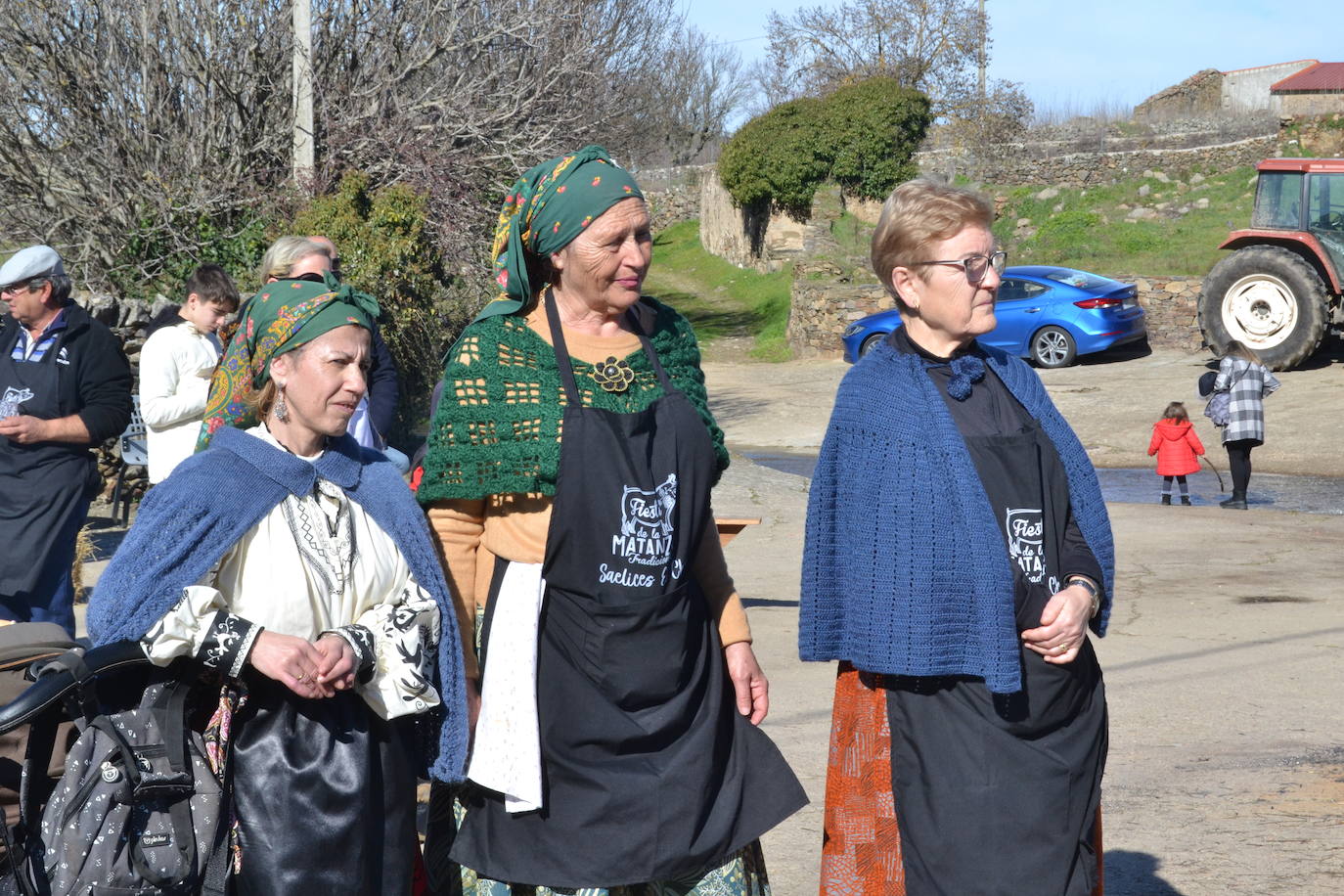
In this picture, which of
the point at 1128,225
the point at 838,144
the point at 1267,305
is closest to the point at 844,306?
the point at 838,144

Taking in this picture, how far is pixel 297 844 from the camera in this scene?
252cm

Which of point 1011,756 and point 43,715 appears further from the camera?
point 1011,756

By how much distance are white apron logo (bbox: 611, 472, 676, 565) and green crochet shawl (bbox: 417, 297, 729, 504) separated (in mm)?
158

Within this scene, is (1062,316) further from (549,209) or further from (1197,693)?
(549,209)

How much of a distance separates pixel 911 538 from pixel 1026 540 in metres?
0.23

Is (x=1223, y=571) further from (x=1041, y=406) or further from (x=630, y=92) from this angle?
(x=630, y=92)

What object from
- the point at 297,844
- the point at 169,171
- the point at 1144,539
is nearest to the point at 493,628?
the point at 297,844

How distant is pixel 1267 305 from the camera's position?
18.0 meters

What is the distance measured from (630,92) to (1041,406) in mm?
22945

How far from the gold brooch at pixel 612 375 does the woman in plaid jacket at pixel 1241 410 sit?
35.0ft

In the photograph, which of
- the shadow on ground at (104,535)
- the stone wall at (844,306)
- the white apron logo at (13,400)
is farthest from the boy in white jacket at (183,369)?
the stone wall at (844,306)

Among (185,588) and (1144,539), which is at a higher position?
(185,588)

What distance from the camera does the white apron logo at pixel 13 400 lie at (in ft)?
17.3

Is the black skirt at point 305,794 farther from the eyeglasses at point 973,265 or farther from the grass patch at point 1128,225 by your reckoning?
the grass patch at point 1128,225
